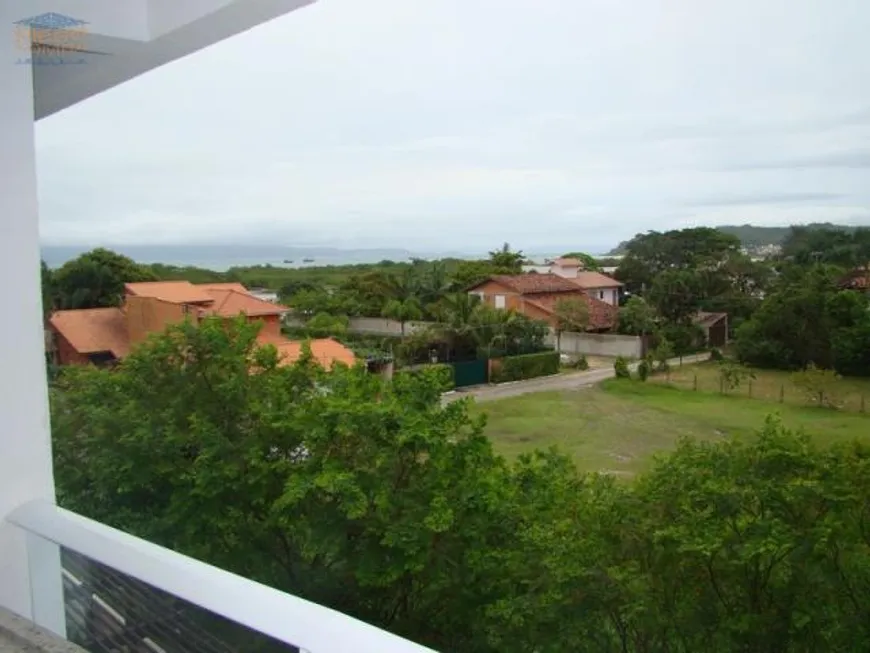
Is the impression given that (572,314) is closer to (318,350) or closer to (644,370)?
(644,370)

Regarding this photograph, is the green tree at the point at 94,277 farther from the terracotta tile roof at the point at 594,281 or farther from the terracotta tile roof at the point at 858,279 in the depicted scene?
the terracotta tile roof at the point at 858,279

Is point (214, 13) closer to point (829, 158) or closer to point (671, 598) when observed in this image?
point (829, 158)

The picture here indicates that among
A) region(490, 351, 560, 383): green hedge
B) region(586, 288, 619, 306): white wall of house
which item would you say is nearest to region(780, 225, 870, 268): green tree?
region(586, 288, 619, 306): white wall of house

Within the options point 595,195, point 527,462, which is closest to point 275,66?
point 595,195

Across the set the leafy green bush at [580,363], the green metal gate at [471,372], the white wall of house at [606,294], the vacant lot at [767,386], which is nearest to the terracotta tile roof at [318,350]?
the green metal gate at [471,372]

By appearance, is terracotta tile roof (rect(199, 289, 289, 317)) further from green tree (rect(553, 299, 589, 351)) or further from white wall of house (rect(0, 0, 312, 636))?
white wall of house (rect(0, 0, 312, 636))

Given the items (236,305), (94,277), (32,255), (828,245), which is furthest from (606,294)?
(94,277)

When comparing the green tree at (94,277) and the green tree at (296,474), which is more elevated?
the green tree at (94,277)
